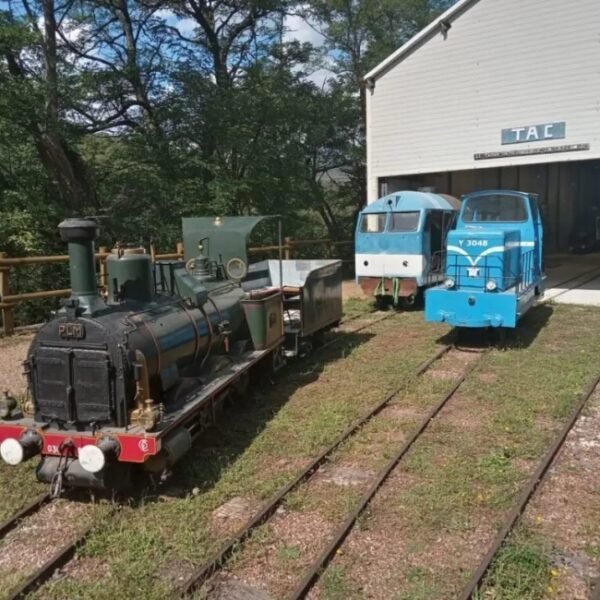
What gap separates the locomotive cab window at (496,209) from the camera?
10.5 m

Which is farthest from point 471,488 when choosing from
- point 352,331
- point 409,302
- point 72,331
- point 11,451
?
point 409,302

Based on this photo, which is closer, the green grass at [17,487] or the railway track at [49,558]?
the railway track at [49,558]

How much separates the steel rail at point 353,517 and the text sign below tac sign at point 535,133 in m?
9.98

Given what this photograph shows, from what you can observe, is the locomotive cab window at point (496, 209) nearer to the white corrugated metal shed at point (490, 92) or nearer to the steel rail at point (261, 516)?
the white corrugated metal shed at point (490, 92)

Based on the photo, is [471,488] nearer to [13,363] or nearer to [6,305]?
[13,363]

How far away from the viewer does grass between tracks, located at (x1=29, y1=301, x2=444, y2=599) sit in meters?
3.63

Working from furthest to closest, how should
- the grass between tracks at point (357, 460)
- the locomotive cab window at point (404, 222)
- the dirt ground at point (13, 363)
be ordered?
the locomotive cab window at point (404, 222), the dirt ground at point (13, 363), the grass between tracks at point (357, 460)

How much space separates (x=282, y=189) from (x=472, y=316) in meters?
10.4

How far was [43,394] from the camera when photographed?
4.55 meters

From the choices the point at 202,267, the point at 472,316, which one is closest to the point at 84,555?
the point at 202,267

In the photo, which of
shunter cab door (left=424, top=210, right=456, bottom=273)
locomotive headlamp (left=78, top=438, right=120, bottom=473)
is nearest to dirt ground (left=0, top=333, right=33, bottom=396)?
Answer: locomotive headlamp (left=78, top=438, right=120, bottom=473)

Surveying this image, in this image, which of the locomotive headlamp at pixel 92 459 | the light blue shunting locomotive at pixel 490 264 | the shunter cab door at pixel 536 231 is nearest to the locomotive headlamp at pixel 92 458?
the locomotive headlamp at pixel 92 459

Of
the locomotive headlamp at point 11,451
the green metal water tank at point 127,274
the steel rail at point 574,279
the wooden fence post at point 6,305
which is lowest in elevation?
the steel rail at point 574,279

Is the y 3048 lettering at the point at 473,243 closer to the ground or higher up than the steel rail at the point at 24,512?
higher up
